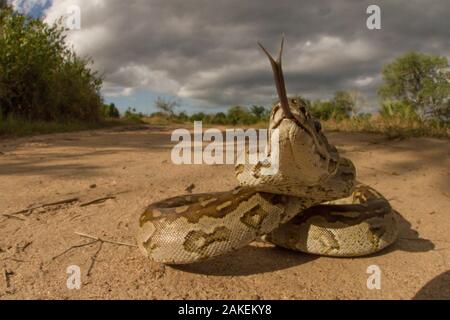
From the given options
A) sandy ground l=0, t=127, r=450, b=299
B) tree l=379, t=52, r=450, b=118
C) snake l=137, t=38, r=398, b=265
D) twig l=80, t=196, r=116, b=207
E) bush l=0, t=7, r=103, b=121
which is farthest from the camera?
tree l=379, t=52, r=450, b=118

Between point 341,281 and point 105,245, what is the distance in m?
2.29

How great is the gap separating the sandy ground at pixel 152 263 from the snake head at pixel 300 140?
3.22ft

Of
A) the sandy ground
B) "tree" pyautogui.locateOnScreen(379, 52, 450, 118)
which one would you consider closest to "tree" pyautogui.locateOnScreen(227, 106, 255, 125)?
"tree" pyautogui.locateOnScreen(379, 52, 450, 118)

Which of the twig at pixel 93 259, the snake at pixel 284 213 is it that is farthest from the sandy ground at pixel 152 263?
the snake at pixel 284 213

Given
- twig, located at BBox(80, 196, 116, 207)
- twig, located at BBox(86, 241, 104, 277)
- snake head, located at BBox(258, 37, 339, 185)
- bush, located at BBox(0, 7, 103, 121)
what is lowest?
twig, located at BBox(86, 241, 104, 277)

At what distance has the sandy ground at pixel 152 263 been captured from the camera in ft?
10.6

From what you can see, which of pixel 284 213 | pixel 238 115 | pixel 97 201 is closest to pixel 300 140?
pixel 284 213

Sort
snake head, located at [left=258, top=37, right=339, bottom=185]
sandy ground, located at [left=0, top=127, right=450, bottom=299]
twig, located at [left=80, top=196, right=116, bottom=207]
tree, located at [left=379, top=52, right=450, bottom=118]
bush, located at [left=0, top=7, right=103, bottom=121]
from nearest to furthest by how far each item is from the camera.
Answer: snake head, located at [left=258, top=37, right=339, bottom=185]
sandy ground, located at [left=0, top=127, right=450, bottom=299]
twig, located at [left=80, top=196, right=116, bottom=207]
bush, located at [left=0, top=7, right=103, bottom=121]
tree, located at [left=379, top=52, right=450, bottom=118]

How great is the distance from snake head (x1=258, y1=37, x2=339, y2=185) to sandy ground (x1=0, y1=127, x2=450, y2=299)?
3.22 ft

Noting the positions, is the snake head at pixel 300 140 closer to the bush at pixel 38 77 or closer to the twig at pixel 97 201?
the twig at pixel 97 201

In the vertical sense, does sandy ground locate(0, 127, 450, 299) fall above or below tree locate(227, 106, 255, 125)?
below

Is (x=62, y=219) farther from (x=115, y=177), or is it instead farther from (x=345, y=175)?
(x=345, y=175)

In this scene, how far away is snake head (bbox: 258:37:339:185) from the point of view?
2.97 metres

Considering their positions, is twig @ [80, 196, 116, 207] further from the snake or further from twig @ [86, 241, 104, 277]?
the snake
